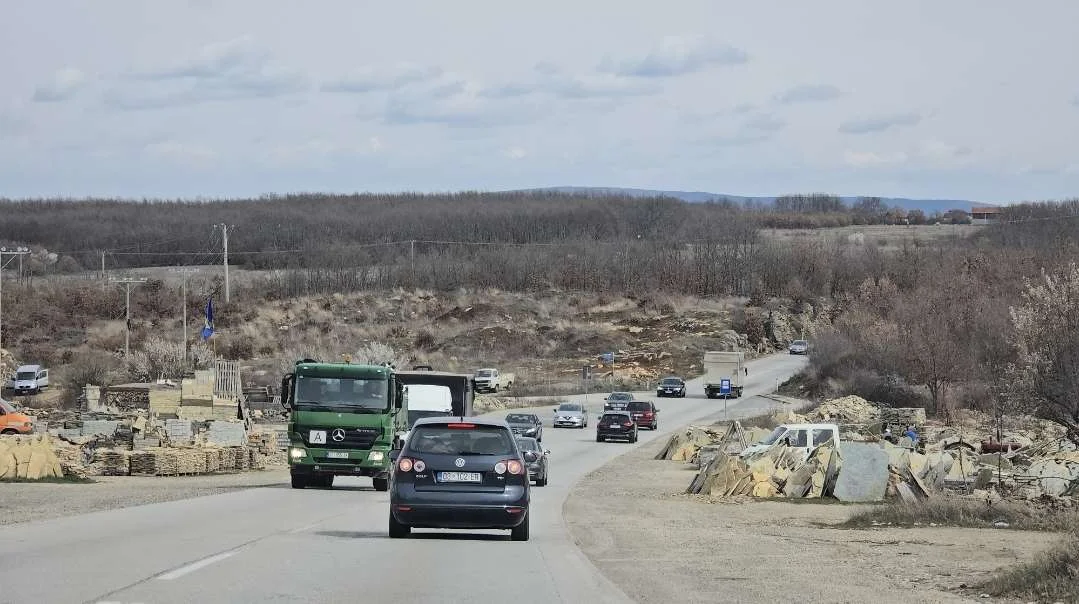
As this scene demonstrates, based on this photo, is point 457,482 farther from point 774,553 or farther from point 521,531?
point 774,553

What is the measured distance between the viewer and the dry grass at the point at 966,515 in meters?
22.0

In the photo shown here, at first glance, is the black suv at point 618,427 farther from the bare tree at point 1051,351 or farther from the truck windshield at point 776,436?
the truck windshield at point 776,436

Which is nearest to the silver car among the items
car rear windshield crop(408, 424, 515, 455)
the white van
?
the white van

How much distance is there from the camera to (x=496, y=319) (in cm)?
15288

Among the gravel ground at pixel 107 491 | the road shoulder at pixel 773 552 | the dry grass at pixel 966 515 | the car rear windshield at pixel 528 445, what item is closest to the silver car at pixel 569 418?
the gravel ground at pixel 107 491

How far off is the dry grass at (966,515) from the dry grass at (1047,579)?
26.3 ft

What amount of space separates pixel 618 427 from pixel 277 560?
44.6 m

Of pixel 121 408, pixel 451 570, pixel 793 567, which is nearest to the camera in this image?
pixel 451 570

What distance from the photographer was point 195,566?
541 inches

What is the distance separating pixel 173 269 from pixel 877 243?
102m

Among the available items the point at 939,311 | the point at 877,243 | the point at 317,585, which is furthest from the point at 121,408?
the point at 877,243

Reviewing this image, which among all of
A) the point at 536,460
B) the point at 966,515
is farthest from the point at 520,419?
the point at 966,515

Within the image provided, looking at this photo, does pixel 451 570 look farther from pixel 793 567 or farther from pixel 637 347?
pixel 637 347

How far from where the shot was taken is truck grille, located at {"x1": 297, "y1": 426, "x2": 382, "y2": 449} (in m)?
29.2
